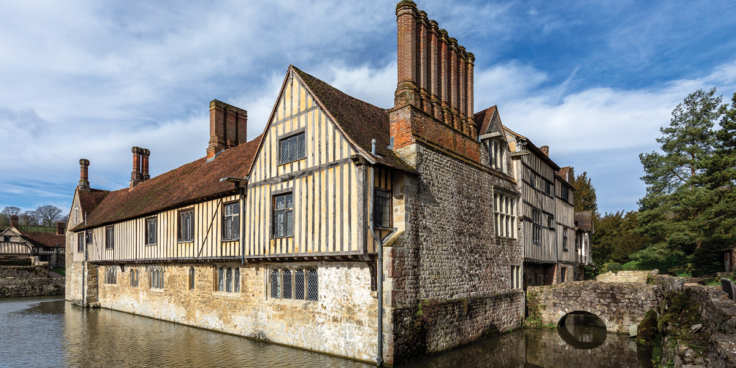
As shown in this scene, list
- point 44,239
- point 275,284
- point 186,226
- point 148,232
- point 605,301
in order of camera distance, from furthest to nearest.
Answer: point 44,239 < point 148,232 < point 186,226 < point 605,301 < point 275,284

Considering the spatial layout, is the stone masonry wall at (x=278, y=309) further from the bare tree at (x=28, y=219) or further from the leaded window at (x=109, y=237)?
the bare tree at (x=28, y=219)

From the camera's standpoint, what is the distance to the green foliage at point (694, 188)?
69.9 ft

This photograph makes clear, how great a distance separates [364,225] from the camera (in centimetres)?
1048

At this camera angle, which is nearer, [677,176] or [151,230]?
[151,230]

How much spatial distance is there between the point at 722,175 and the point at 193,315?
24.1 metres

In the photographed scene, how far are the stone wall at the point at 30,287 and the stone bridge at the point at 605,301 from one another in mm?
35323

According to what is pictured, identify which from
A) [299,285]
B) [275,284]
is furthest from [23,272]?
[299,285]

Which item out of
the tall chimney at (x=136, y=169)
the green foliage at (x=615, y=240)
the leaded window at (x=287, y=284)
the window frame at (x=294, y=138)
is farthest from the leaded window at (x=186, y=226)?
the green foliage at (x=615, y=240)

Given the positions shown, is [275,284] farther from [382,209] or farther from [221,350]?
[382,209]

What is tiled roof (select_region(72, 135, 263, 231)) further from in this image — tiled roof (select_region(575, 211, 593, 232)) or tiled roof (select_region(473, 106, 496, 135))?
tiled roof (select_region(575, 211, 593, 232))

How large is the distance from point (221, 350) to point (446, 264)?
665cm

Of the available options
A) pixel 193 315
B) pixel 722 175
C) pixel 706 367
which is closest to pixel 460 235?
pixel 706 367

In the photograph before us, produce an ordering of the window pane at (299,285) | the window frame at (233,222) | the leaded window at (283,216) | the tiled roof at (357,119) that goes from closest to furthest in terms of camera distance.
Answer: the tiled roof at (357,119) < the window pane at (299,285) < the leaded window at (283,216) < the window frame at (233,222)

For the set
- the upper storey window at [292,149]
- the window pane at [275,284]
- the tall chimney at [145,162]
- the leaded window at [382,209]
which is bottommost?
the window pane at [275,284]
